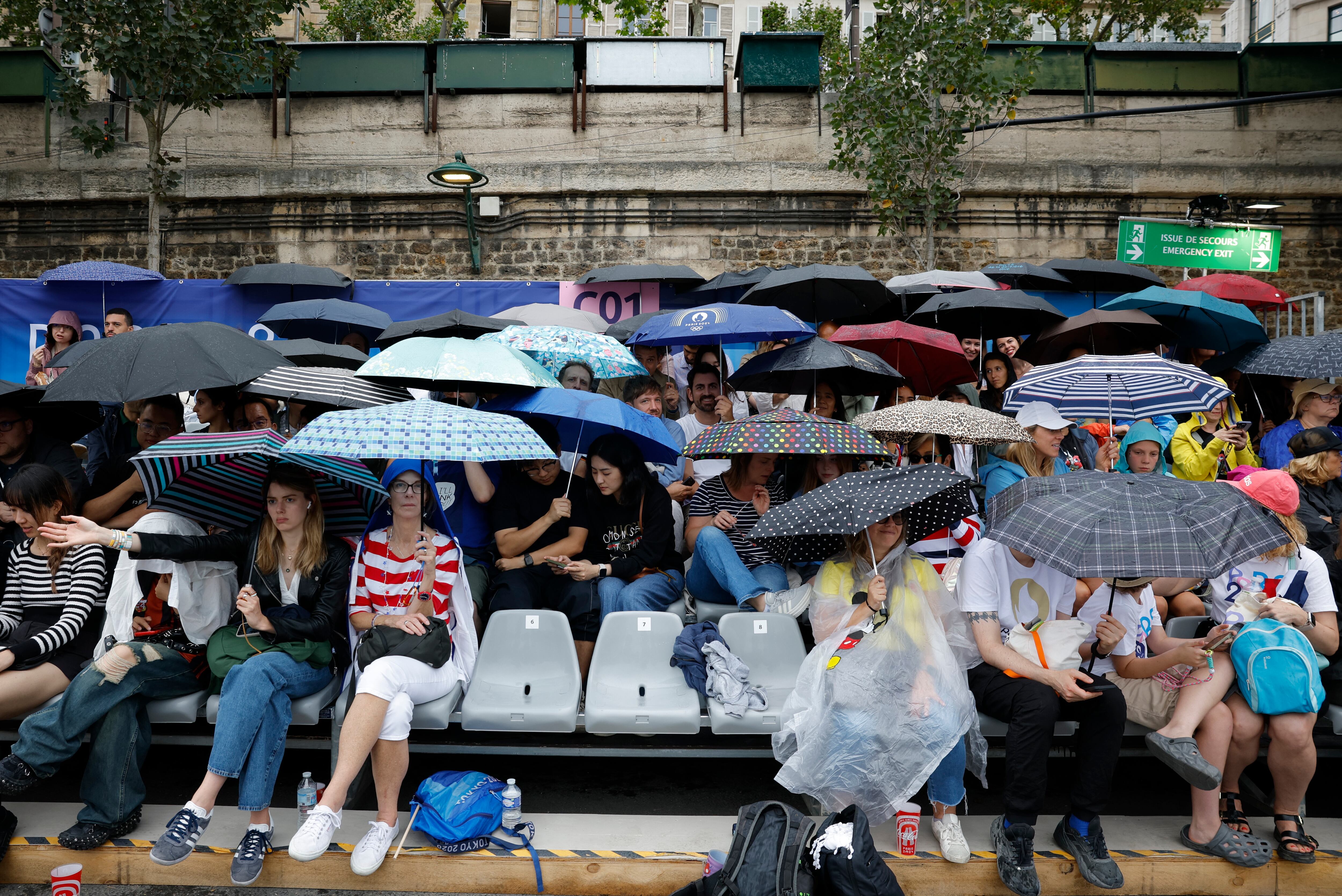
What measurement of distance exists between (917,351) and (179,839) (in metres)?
5.03

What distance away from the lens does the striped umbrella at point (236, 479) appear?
382 centimetres

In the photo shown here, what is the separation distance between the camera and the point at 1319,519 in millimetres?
4602

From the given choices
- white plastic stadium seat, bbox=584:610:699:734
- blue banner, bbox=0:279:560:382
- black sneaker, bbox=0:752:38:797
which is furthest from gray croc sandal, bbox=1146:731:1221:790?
blue banner, bbox=0:279:560:382

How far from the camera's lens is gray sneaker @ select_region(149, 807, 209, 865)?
129 inches

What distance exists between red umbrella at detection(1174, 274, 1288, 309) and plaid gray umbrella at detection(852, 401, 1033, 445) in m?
4.42

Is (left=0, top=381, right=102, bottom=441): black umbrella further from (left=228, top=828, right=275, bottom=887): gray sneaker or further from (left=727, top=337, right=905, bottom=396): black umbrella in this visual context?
(left=727, top=337, right=905, bottom=396): black umbrella

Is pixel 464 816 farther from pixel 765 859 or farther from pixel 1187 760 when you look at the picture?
pixel 1187 760

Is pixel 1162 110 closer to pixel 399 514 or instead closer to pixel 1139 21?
pixel 399 514

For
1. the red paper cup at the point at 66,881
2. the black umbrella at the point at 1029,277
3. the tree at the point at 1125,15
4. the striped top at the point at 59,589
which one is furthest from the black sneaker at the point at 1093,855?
the tree at the point at 1125,15

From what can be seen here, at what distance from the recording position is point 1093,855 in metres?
3.49

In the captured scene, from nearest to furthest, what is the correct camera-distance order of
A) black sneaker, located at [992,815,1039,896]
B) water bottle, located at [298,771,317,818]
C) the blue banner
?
black sneaker, located at [992,815,1039,896] → water bottle, located at [298,771,317,818] → the blue banner

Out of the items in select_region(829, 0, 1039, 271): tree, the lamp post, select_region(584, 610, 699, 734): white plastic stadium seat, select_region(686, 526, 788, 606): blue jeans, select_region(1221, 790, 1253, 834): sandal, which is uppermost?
select_region(829, 0, 1039, 271): tree

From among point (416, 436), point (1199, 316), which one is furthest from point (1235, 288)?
point (416, 436)

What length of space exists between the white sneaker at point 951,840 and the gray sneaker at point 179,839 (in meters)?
2.81
